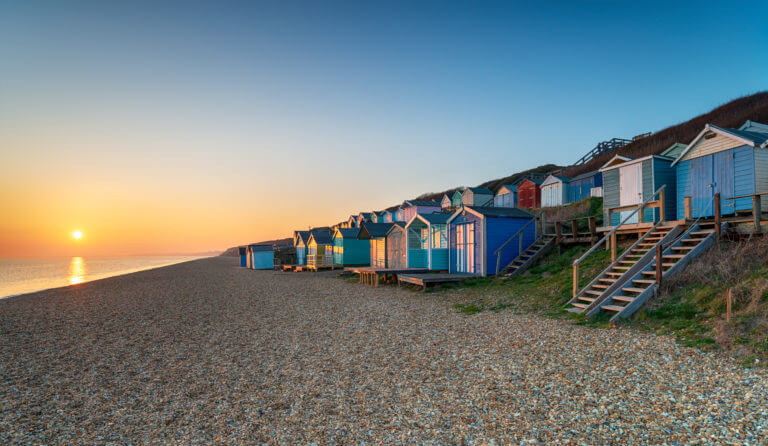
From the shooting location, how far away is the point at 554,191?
37875 millimetres

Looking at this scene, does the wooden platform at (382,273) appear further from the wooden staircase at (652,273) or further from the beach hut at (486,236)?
the wooden staircase at (652,273)

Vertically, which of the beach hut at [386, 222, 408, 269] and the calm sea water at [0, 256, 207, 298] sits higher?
the beach hut at [386, 222, 408, 269]

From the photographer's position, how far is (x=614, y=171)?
20391 millimetres

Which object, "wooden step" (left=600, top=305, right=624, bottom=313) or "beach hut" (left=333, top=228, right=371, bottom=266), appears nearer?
"wooden step" (left=600, top=305, right=624, bottom=313)

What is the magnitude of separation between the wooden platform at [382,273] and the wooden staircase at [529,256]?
519 centimetres

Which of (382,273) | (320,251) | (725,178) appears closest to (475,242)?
(382,273)

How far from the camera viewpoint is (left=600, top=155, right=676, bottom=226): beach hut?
17.1 metres

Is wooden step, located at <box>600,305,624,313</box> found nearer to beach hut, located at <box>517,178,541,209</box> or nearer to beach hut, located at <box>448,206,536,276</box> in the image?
beach hut, located at <box>448,206,536,276</box>

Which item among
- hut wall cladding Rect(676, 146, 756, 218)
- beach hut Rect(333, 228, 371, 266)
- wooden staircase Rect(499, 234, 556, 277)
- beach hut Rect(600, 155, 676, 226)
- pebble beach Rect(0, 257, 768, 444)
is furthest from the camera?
beach hut Rect(333, 228, 371, 266)

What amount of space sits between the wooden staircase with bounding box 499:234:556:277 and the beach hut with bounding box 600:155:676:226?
322 centimetres

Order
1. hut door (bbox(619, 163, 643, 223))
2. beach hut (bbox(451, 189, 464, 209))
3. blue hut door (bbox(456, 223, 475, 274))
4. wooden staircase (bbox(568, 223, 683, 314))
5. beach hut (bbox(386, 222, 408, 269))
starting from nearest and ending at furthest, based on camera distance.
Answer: wooden staircase (bbox(568, 223, 683, 314))
hut door (bbox(619, 163, 643, 223))
blue hut door (bbox(456, 223, 475, 274))
beach hut (bbox(386, 222, 408, 269))
beach hut (bbox(451, 189, 464, 209))

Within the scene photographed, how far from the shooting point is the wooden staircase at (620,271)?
426 inches

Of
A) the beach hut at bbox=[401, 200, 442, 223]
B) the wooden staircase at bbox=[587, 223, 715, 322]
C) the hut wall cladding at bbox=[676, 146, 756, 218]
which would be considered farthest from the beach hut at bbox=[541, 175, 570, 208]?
the wooden staircase at bbox=[587, 223, 715, 322]

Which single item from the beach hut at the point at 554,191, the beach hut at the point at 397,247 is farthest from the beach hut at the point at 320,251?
the beach hut at the point at 554,191
